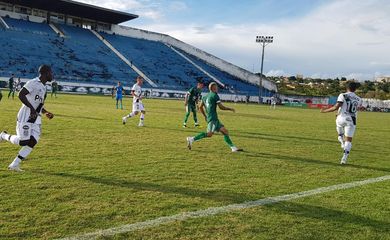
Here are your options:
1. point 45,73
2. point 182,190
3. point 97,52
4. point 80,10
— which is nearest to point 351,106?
point 182,190

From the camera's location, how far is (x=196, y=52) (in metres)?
77.9

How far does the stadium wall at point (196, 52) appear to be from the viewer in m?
73.6

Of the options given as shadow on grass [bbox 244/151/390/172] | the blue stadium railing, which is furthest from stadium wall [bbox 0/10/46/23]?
shadow on grass [bbox 244/151/390/172]

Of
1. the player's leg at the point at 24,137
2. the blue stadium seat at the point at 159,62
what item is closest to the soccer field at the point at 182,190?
the player's leg at the point at 24,137

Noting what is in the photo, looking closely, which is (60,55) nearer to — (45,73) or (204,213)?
(45,73)

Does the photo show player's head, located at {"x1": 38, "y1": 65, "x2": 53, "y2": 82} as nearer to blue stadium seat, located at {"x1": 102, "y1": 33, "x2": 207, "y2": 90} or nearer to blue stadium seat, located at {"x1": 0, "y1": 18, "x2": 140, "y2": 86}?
blue stadium seat, located at {"x1": 0, "y1": 18, "x2": 140, "y2": 86}

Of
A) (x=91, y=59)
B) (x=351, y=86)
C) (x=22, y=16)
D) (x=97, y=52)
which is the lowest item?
(x=351, y=86)

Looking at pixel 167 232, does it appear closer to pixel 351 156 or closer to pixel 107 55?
pixel 351 156

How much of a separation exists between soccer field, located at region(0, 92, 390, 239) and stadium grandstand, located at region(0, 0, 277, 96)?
41608 mm

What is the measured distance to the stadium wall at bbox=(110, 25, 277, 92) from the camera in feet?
242

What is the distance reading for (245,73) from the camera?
74875 mm

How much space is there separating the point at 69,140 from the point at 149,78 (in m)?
49.5

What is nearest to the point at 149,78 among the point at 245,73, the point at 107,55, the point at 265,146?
the point at 107,55

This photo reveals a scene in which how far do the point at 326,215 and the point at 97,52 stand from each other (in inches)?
2381
